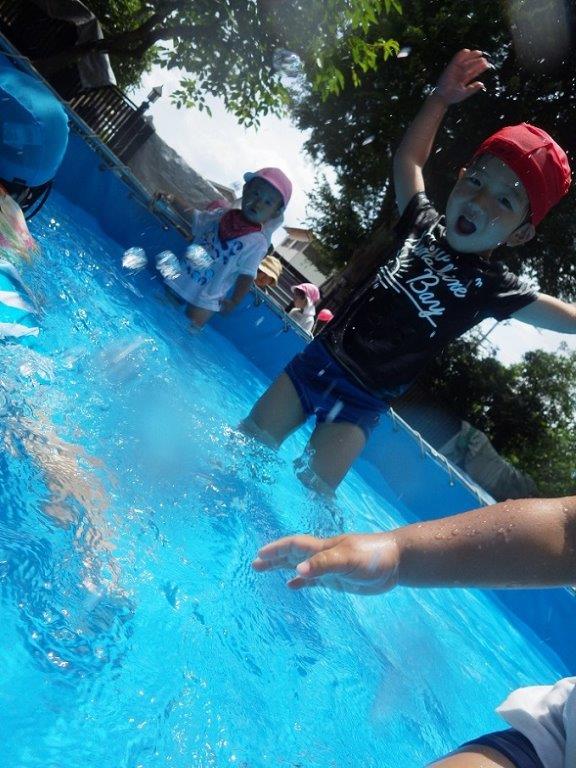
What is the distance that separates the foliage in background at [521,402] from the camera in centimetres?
1945

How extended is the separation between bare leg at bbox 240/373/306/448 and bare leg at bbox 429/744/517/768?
7.01ft

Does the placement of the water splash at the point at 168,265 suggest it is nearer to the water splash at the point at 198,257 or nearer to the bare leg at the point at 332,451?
the water splash at the point at 198,257

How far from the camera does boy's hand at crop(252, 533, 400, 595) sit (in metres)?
1.17

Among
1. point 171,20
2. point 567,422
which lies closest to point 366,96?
point 171,20

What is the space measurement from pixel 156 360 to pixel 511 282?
2.27 meters

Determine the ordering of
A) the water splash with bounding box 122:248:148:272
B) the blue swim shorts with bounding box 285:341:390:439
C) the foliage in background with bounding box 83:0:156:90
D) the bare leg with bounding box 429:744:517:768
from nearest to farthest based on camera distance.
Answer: the bare leg with bounding box 429:744:517:768, the blue swim shorts with bounding box 285:341:390:439, the water splash with bounding box 122:248:148:272, the foliage in background with bounding box 83:0:156:90

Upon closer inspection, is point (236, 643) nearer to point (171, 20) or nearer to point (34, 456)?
point (34, 456)

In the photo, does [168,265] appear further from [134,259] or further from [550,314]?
[550,314]

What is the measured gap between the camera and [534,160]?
2717 mm

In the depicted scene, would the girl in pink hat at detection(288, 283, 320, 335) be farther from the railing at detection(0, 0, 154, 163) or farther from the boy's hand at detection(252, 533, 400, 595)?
the railing at detection(0, 0, 154, 163)

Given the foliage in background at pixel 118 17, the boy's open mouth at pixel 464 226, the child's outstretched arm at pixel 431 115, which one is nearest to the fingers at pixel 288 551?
the boy's open mouth at pixel 464 226

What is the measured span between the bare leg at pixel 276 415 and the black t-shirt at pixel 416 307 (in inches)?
12.5

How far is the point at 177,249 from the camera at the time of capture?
6.34m

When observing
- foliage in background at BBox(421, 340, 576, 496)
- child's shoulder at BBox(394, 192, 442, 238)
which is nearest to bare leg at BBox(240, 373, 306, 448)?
child's shoulder at BBox(394, 192, 442, 238)
